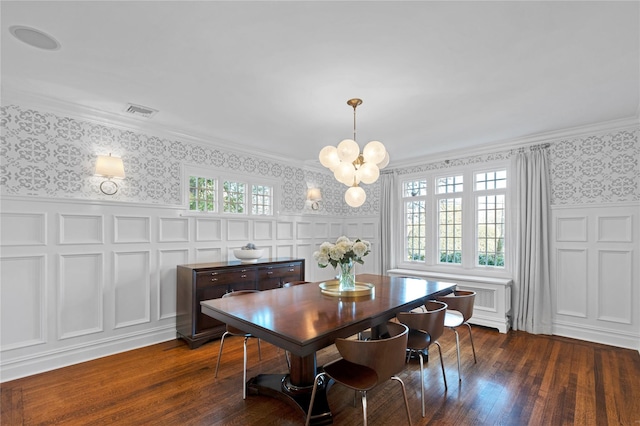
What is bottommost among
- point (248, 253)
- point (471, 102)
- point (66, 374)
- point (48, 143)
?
point (66, 374)

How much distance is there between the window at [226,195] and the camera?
4.41 meters

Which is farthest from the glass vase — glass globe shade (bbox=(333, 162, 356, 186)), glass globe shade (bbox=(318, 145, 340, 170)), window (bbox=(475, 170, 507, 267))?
window (bbox=(475, 170, 507, 267))

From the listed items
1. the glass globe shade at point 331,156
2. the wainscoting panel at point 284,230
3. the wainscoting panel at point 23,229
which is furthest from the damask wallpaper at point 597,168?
the wainscoting panel at point 23,229

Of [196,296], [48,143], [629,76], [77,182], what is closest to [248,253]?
[196,296]

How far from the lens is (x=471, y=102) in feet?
10.7

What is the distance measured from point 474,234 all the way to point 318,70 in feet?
12.5

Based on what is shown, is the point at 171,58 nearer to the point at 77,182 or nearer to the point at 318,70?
the point at 318,70

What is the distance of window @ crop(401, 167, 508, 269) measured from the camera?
4.88 metres

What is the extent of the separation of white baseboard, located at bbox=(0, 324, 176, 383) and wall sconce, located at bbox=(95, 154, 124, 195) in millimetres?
1676

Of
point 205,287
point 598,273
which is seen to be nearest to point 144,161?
point 205,287

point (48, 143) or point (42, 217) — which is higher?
point (48, 143)

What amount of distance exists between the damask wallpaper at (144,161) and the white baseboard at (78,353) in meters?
1.58

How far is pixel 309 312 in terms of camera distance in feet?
7.73

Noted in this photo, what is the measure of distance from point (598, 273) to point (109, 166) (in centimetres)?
593
